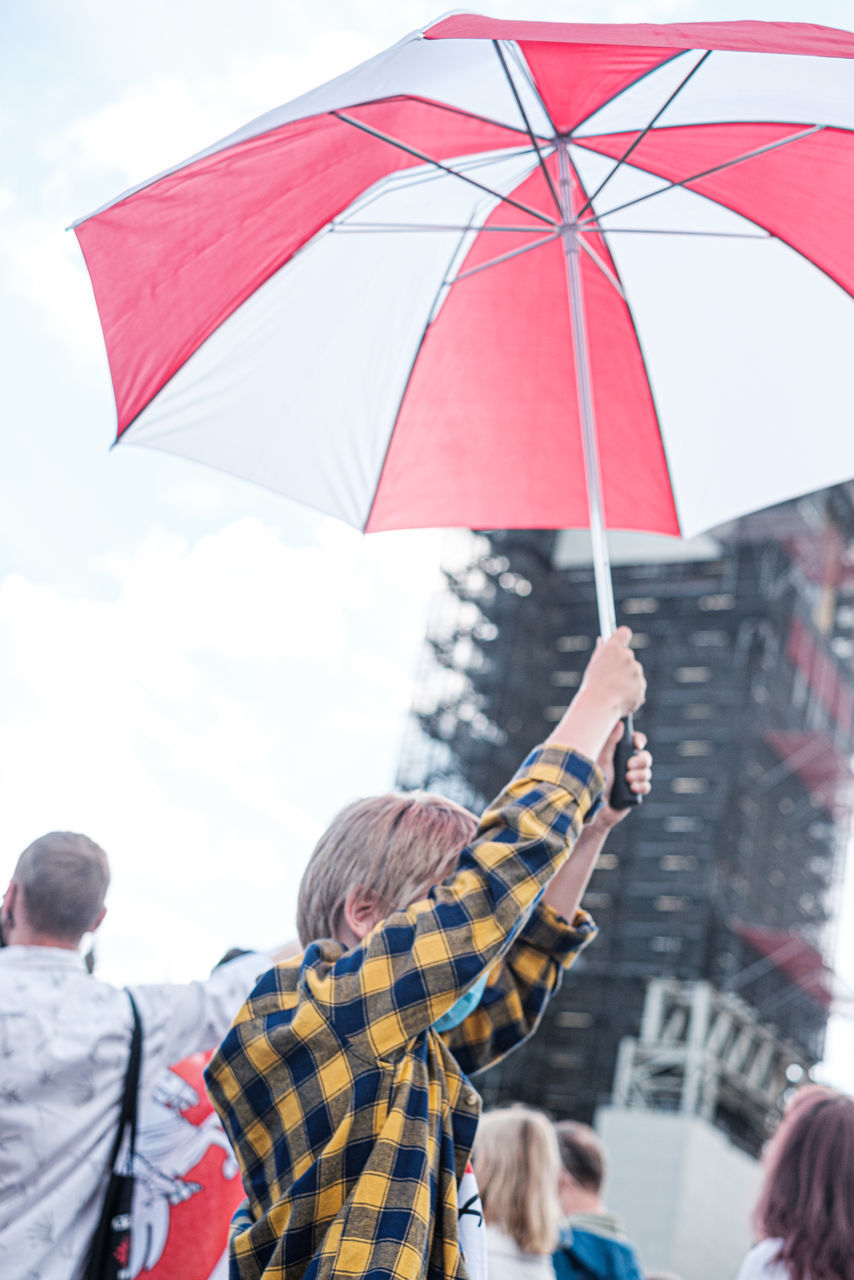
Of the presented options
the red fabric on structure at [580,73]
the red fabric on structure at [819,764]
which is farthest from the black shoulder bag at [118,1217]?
the red fabric on structure at [819,764]

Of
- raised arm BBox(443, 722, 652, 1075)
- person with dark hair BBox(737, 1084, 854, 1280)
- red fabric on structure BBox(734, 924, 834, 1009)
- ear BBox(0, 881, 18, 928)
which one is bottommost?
red fabric on structure BBox(734, 924, 834, 1009)

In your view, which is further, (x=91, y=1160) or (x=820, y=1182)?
(x=820, y=1182)

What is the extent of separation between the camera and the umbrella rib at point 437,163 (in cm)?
222

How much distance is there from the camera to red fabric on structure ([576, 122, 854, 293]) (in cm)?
223

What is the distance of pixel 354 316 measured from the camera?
262 cm

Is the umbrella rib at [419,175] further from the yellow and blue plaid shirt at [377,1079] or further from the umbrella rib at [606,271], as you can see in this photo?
the yellow and blue plaid shirt at [377,1079]

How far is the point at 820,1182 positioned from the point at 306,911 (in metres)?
1.26

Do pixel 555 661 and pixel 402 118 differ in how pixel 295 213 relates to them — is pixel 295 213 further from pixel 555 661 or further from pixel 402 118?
pixel 555 661

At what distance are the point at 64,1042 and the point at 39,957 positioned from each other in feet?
0.73

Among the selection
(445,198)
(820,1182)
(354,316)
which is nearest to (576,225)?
(445,198)

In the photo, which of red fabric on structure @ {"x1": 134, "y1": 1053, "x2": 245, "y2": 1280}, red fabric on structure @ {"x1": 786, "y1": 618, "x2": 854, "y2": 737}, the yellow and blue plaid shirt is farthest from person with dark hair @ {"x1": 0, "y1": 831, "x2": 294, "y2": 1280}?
red fabric on structure @ {"x1": 786, "y1": 618, "x2": 854, "y2": 737}

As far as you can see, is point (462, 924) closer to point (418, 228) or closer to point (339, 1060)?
point (339, 1060)

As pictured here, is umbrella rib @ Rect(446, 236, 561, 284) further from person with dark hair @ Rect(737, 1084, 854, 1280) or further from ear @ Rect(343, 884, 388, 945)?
person with dark hair @ Rect(737, 1084, 854, 1280)

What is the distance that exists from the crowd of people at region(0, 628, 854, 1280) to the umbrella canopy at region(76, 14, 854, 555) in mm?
863
